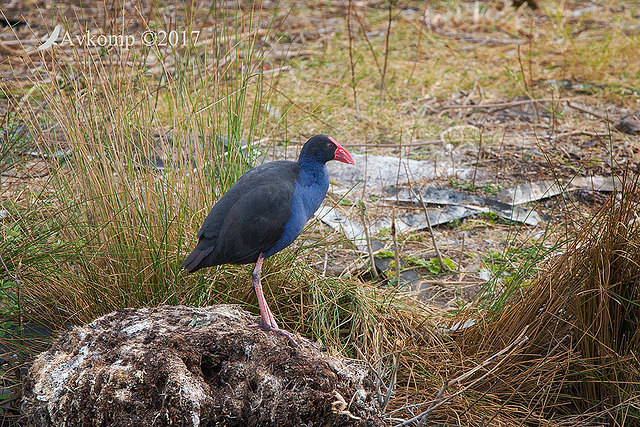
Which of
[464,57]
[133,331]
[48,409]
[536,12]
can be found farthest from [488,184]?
[536,12]

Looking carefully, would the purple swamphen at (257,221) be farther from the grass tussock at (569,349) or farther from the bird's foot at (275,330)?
the grass tussock at (569,349)

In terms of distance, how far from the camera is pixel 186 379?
1.76m

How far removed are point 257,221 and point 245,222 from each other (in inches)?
1.8

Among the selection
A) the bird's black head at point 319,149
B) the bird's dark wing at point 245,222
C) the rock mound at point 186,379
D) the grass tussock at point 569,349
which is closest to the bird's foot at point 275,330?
the rock mound at point 186,379

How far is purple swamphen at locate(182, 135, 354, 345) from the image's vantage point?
7.43 ft

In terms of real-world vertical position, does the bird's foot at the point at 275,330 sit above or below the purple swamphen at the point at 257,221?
below

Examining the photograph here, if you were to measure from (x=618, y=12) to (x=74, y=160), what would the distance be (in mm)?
7372

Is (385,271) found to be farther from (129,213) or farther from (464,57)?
(464,57)

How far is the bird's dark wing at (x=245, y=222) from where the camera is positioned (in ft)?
7.43

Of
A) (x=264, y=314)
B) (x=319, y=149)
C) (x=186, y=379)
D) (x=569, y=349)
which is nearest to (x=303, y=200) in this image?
(x=319, y=149)

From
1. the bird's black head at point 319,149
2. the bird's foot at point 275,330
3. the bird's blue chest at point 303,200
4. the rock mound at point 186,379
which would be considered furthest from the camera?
the bird's black head at point 319,149

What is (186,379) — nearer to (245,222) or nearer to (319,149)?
(245,222)

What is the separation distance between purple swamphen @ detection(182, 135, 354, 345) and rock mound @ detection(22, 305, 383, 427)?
261 millimetres

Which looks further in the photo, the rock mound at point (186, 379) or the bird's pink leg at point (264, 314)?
the bird's pink leg at point (264, 314)
